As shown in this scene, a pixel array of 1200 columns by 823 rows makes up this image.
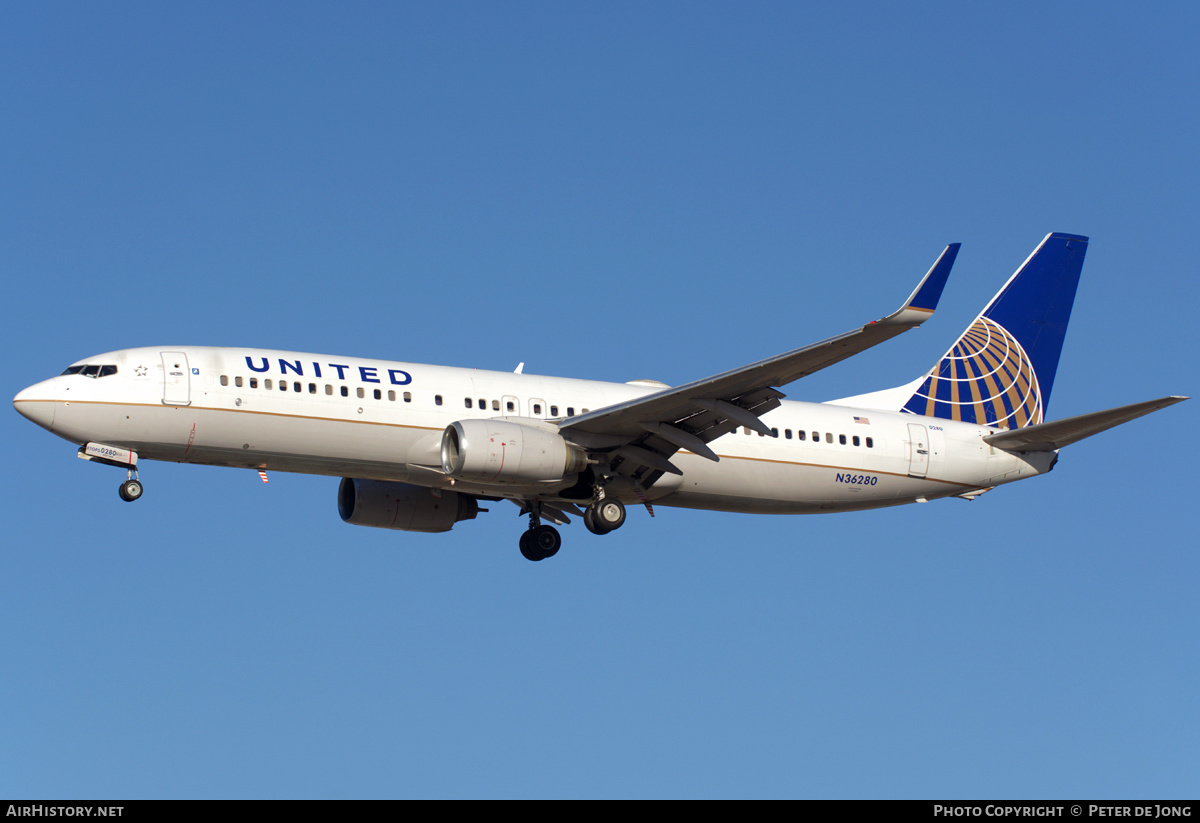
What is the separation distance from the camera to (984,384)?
41.9 m

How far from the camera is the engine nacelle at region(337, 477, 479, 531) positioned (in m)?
37.7

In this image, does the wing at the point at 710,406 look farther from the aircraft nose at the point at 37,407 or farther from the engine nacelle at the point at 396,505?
the aircraft nose at the point at 37,407

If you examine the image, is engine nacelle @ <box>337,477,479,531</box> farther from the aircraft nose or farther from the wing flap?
the aircraft nose

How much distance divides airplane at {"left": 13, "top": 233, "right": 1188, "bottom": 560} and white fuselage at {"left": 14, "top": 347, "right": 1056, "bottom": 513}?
0.04 m

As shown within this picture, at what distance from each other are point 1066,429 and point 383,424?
17.5m

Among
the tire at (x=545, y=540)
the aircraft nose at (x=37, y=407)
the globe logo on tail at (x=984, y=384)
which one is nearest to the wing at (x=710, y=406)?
the tire at (x=545, y=540)

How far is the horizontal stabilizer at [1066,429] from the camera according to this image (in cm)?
3253

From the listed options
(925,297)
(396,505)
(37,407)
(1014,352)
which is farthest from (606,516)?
(1014,352)

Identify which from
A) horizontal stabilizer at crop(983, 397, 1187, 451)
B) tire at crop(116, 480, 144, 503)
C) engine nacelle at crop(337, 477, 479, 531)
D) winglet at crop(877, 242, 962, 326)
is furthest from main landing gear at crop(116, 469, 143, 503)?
horizontal stabilizer at crop(983, 397, 1187, 451)

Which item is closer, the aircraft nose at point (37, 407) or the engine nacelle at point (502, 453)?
the aircraft nose at point (37, 407)

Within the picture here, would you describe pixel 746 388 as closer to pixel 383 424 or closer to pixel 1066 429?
pixel 383 424
